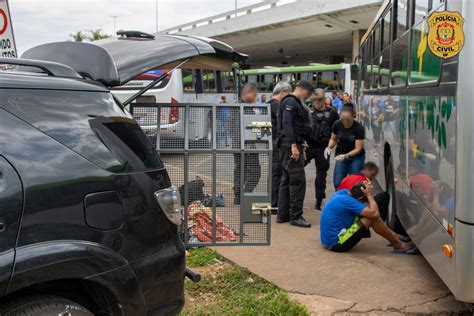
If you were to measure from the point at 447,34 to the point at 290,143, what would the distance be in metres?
3.39

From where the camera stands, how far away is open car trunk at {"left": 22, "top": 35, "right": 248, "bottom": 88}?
3.27m

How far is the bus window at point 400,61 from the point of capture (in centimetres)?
573

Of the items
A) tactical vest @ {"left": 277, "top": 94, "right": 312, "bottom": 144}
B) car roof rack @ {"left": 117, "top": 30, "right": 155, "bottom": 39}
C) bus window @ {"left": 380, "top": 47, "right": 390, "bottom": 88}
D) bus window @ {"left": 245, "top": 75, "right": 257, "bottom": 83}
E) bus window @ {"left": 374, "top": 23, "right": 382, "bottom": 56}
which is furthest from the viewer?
bus window @ {"left": 245, "top": 75, "right": 257, "bottom": 83}

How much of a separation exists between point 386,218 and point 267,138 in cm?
354

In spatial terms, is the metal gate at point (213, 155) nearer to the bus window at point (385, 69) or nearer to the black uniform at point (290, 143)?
the black uniform at point (290, 143)

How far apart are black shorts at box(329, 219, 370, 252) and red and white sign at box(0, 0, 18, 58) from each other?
4.06 meters

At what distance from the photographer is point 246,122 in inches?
177

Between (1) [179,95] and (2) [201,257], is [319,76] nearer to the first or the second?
(1) [179,95]

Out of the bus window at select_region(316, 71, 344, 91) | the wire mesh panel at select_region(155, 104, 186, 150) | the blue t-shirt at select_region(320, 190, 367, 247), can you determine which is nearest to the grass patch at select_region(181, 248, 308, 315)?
the blue t-shirt at select_region(320, 190, 367, 247)

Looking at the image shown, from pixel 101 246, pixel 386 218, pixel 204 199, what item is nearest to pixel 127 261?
pixel 101 246

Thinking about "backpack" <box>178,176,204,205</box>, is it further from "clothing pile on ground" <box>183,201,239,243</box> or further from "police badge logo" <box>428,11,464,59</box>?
"police badge logo" <box>428,11,464,59</box>

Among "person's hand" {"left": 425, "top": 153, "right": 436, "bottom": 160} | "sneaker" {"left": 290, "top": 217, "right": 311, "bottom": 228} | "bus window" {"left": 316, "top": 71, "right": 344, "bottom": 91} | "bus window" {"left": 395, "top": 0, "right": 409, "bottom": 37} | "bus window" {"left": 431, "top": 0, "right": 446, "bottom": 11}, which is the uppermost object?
"bus window" {"left": 316, "top": 71, "right": 344, "bottom": 91}

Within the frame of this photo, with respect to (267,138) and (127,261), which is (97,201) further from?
(267,138)

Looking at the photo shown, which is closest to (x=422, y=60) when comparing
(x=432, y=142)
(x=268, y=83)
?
(x=432, y=142)
